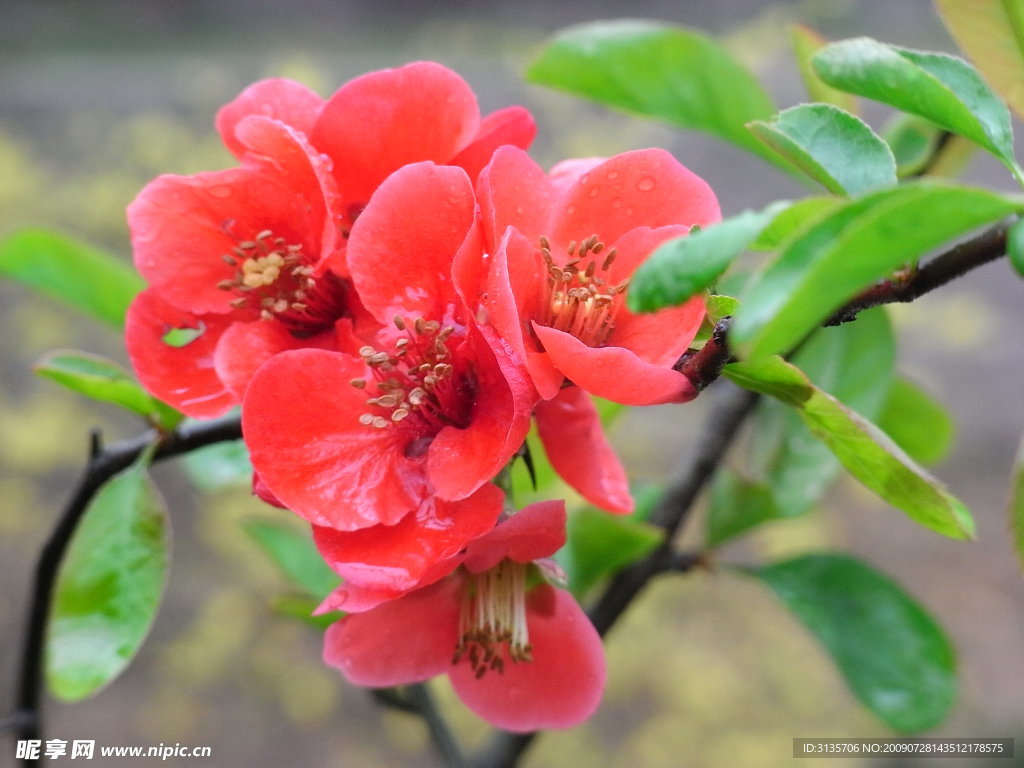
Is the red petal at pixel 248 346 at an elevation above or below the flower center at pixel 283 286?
below

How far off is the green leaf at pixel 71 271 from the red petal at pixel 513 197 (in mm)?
415

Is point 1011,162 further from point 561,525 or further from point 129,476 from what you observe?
point 129,476

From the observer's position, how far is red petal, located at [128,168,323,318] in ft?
1.42

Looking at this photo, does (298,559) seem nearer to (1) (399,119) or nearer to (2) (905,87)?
(1) (399,119)

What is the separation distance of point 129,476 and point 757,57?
235 centimetres

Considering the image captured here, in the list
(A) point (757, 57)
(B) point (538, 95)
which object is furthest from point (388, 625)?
(A) point (757, 57)

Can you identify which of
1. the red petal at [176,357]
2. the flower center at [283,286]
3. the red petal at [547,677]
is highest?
the flower center at [283,286]

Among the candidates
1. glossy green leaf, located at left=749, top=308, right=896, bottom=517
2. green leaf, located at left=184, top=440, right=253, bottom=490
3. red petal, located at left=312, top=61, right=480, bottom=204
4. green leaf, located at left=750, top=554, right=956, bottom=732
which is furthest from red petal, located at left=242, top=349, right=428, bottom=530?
green leaf, located at left=750, top=554, right=956, bottom=732

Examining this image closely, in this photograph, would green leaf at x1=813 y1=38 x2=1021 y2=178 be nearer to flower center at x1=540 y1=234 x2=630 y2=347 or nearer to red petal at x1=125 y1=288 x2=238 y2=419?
flower center at x1=540 y1=234 x2=630 y2=347

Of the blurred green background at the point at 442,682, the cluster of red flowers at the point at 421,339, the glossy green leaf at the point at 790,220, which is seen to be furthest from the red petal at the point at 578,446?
the blurred green background at the point at 442,682

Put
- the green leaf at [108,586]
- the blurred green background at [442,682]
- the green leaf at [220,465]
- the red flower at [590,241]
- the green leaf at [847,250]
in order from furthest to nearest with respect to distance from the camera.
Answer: the blurred green background at [442,682], the green leaf at [220,465], the green leaf at [108,586], the red flower at [590,241], the green leaf at [847,250]

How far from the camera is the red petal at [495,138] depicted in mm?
420

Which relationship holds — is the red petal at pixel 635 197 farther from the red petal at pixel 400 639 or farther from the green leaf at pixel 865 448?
the red petal at pixel 400 639

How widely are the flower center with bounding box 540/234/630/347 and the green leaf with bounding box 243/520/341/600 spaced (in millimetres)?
419
